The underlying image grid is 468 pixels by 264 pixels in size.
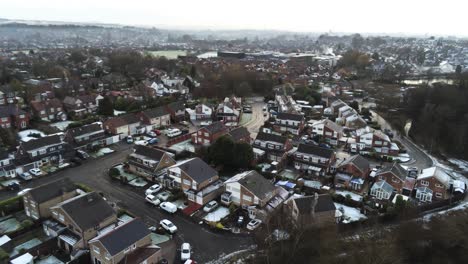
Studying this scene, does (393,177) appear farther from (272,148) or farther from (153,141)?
(153,141)

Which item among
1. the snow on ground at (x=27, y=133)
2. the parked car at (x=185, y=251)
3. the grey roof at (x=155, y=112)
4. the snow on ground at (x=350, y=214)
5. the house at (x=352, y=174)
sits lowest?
the snow on ground at (x=27, y=133)

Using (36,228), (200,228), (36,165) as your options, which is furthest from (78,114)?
(200,228)

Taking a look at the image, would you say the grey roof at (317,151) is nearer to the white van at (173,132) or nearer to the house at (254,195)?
the house at (254,195)

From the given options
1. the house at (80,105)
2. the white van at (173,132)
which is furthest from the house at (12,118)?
the white van at (173,132)

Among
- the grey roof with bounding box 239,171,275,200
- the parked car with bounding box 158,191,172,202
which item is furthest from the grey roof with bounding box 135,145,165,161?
the grey roof with bounding box 239,171,275,200

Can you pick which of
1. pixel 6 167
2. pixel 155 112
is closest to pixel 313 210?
pixel 6 167

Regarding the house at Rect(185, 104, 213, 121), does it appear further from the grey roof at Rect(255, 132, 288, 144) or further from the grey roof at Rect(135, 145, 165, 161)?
the grey roof at Rect(135, 145, 165, 161)

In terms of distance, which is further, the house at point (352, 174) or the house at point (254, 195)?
the house at point (352, 174)
